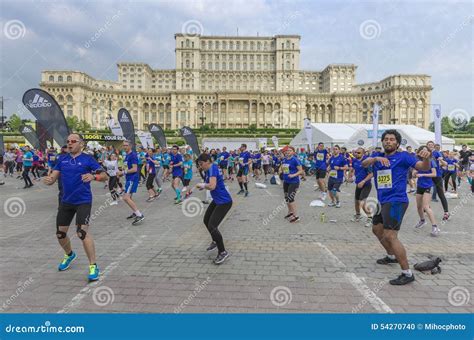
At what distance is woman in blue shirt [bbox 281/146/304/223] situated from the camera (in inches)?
310

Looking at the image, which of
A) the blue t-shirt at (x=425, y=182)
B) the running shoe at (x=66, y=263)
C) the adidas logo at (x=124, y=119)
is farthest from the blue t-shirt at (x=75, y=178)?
the adidas logo at (x=124, y=119)

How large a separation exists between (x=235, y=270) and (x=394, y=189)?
247 centimetres

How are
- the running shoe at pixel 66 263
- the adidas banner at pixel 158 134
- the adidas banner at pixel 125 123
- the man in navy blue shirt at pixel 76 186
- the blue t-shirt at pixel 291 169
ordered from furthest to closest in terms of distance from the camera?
the adidas banner at pixel 158 134 → the adidas banner at pixel 125 123 → the blue t-shirt at pixel 291 169 → the running shoe at pixel 66 263 → the man in navy blue shirt at pixel 76 186

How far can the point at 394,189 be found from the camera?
4215 mm

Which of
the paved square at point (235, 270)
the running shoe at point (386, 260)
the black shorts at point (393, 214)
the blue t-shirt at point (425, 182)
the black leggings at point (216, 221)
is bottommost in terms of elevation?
the paved square at point (235, 270)

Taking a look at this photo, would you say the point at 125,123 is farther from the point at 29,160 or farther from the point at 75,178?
the point at 75,178

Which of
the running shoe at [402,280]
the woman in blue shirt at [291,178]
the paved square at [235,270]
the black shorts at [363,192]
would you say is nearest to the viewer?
the paved square at [235,270]

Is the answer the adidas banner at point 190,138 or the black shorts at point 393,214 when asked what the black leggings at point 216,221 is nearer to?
the black shorts at point 393,214

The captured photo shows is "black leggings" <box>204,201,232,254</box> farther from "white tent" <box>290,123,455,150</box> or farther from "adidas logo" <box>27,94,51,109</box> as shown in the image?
"white tent" <box>290,123,455,150</box>

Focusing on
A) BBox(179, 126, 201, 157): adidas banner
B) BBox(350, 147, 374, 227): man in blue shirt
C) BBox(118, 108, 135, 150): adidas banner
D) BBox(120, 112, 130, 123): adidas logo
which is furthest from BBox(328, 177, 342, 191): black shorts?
BBox(179, 126, 201, 157): adidas banner

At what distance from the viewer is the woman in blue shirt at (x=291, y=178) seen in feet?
25.9

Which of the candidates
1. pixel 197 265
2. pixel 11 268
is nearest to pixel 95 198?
pixel 11 268

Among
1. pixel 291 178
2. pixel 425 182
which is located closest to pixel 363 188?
pixel 425 182
